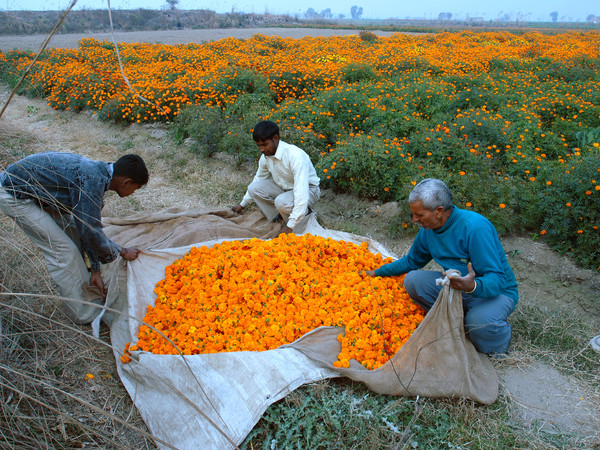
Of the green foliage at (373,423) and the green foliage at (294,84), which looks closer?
the green foliage at (373,423)

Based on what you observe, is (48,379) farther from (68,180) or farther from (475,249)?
(475,249)

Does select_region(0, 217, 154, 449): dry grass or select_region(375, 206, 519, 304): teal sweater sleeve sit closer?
select_region(0, 217, 154, 449): dry grass

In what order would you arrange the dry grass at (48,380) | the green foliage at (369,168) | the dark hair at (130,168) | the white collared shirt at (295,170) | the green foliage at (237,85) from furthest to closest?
the green foliage at (237,85) → the green foliage at (369,168) → the white collared shirt at (295,170) → the dark hair at (130,168) → the dry grass at (48,380)

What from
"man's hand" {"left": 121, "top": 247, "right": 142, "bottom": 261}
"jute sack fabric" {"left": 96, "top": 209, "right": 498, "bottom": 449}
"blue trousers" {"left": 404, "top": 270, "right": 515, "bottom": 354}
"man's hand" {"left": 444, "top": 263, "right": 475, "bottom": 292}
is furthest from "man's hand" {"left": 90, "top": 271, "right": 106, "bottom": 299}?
"man's hand" {"left": 444, "top": 263, "right": 475, "bottom": 292}

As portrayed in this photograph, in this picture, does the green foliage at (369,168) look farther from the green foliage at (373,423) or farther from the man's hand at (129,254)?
the green foliage at (373,423)

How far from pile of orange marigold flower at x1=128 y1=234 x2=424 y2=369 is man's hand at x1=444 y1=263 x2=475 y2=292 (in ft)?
1.70

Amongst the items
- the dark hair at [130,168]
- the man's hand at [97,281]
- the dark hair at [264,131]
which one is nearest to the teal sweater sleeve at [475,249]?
the dark hair at [264,131]

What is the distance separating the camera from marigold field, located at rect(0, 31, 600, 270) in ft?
13.9

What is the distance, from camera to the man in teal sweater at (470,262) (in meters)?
2.38

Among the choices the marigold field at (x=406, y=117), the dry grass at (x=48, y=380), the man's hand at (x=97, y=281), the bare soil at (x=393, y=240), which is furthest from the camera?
the marigold field at (x=406, y=117)

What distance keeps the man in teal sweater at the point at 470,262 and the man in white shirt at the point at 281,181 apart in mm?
1412

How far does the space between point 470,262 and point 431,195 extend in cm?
47

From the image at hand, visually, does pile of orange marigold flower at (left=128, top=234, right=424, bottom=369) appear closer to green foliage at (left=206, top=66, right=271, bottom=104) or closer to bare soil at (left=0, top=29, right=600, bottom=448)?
bare soil at (left=0, top=29, right=600, bottom=448)

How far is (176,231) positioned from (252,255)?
3.82 ft
